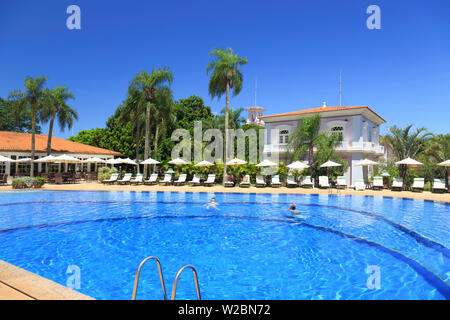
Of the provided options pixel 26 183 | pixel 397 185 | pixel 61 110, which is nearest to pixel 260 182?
pixel 397 185

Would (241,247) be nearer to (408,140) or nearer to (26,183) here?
(26,183)

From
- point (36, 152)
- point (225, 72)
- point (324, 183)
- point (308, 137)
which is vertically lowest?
point (324, 183)

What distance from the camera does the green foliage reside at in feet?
56.3

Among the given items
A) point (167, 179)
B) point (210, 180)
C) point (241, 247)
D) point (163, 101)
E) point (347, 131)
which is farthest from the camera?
point (163, 101)

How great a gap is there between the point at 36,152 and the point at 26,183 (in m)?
10.8

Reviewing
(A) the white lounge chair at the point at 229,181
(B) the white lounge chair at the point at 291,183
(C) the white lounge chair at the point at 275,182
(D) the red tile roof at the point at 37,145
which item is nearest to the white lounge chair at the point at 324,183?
(B) the white lounge chair at the point at 291,183

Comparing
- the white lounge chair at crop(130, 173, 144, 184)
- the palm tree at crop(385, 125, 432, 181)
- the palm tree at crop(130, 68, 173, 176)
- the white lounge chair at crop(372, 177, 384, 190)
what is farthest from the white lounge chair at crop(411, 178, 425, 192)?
the palm tree at crop(130, 68, 173, 176)

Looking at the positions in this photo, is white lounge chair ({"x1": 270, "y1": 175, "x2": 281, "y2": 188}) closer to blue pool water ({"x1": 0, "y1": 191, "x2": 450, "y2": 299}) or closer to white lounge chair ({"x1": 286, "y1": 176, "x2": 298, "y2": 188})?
white lounge chair ({"x1": 286, "y1": 176, "x2": 298, "y2": 188})

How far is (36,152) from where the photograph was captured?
1032 inches

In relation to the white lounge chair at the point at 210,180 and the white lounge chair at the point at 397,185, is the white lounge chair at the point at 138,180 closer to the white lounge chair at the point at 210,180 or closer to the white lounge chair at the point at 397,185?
the white lounge chair at the point at 210,180

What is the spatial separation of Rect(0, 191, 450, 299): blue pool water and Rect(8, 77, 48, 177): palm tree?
13731 mm

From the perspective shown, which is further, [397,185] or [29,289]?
[397,185]

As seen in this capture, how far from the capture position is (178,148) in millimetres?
29391
